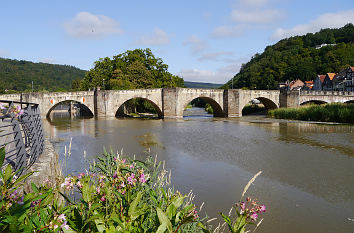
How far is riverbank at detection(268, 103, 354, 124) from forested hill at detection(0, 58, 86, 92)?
291 feet

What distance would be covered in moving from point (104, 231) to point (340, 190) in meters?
7.03

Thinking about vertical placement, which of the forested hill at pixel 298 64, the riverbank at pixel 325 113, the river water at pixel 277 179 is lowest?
the river water at pixel 277 179

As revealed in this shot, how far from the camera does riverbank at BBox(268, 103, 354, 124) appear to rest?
2669cm

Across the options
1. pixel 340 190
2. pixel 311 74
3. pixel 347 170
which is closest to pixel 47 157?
pixel 340 190

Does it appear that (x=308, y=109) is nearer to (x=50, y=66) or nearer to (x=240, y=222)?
(x=240, y=222)

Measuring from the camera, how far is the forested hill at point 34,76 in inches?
4500

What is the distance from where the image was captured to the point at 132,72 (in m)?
48.3

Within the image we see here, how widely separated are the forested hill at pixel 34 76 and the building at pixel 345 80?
89.9 m

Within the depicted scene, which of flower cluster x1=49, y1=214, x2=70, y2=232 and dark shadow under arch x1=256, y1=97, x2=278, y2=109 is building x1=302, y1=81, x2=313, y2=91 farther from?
flower cluster x1=49, y1=214, x2=70, y2=232

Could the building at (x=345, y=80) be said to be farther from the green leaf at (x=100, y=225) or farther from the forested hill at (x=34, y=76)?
the forested hill at (x=34, y=76)

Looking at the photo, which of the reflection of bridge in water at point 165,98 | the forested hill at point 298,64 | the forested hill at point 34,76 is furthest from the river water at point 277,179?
the forested hill at point 34,76

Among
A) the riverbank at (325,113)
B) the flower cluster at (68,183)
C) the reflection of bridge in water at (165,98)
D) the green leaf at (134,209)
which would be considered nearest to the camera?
the green leaf at (134,209)

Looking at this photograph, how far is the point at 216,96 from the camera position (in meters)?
41.2

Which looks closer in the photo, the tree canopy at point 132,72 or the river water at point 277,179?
the river water at point 277,179
